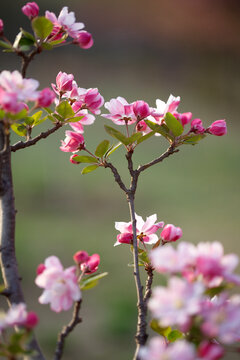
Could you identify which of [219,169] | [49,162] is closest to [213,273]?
[49,162]

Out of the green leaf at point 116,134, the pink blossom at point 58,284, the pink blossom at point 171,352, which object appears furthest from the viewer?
the green leaf at point 116,134

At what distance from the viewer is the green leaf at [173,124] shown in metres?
0.55

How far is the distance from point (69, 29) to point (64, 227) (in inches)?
93.3

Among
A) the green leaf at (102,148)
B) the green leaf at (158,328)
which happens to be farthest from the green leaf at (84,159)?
the green leaf at (158,328)

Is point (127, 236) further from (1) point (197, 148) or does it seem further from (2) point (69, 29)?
(1) point (197, 148)

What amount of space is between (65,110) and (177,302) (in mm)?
312

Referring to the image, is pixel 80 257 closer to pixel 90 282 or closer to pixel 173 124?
pixel 90 282

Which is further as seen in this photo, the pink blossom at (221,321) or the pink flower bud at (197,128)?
the pink flower bud at (197,128)

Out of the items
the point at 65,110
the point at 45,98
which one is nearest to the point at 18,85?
the point at 45,98

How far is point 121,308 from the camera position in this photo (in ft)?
6.66

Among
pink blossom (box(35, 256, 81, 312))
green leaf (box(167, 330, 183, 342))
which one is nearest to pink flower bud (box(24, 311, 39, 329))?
pink blossom (box(35, 256, 81, 312))

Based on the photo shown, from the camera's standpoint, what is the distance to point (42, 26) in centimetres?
51

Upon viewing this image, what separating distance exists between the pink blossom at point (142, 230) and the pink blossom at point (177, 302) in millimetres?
245

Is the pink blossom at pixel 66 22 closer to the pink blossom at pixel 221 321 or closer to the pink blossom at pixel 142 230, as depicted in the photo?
the pink blossom at pixel 142 230
